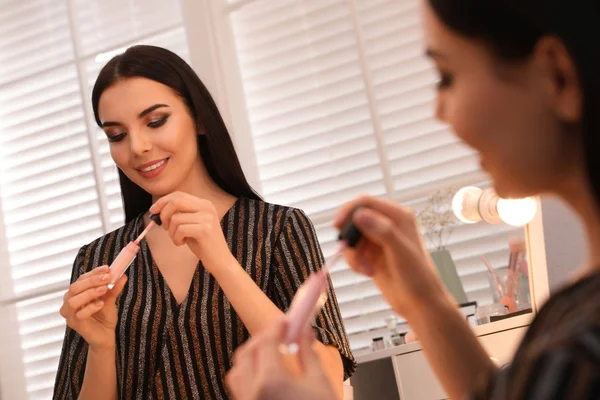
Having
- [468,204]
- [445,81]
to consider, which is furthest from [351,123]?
[445,81]

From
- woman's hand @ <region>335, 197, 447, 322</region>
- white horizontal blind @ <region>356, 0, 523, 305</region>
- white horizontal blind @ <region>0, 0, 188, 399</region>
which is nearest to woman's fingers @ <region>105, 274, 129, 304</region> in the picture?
woman's hand @ <region>335, 197, 447, 322</region>

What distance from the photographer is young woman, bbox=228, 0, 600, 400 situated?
37cm

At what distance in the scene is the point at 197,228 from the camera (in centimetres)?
132

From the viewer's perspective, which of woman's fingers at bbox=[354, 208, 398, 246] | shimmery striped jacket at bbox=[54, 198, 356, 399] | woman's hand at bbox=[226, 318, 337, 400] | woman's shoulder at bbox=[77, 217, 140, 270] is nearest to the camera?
woman's hand at bbox=[226, 318, 337, 400]

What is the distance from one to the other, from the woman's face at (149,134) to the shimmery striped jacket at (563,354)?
1196mm

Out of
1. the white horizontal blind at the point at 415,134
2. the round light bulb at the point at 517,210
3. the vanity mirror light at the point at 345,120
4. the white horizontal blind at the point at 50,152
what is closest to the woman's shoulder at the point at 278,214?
the round light bulb at the point at 517,210

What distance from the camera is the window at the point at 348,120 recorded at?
244cm

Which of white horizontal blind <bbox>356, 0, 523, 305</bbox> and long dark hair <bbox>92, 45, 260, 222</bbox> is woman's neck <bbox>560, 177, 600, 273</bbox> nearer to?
long dark hair <bbox>92, 45, 260, 222</bbox>

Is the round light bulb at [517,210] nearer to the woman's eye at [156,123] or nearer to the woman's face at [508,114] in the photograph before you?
the woman's eye at [156,123]

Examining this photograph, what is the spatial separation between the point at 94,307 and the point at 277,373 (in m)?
0.98

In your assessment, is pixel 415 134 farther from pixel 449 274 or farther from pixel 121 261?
pixel 121 261

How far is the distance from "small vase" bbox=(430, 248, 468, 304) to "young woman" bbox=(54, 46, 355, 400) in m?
0.80

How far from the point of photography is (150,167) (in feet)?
5.13

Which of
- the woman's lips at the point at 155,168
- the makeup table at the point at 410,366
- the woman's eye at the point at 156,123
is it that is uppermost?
the woman's eye at the point at 156,123
